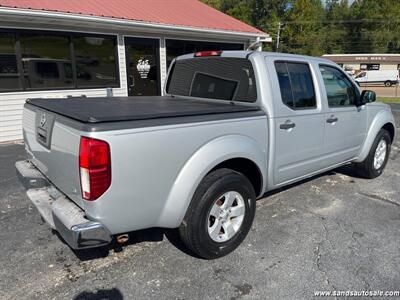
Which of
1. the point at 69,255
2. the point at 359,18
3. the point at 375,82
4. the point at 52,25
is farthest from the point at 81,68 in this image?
the point at 359,18

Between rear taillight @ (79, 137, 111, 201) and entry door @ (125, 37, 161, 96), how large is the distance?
8.23 metres

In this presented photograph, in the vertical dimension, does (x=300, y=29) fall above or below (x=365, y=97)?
above

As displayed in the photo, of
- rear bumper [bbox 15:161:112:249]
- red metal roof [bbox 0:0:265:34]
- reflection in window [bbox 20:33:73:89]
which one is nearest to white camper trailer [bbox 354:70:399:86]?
red metal roof [bbox 0:0:265:34]

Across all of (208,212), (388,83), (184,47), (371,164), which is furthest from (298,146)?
(388,83)

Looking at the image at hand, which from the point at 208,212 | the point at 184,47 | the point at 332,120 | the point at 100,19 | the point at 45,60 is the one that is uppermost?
the point at 100,19

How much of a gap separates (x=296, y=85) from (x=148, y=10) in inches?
324

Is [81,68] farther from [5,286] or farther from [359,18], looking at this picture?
[359,18]

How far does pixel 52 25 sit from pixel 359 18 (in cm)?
7020

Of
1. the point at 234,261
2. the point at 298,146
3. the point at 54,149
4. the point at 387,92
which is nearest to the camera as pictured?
the point at 54,149

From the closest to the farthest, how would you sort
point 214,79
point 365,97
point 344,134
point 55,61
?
point 214,79 < point 344,134 < point 365,97 < point 55,61

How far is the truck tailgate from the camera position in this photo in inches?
95.4

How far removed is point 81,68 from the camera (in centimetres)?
916

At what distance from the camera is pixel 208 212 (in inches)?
114

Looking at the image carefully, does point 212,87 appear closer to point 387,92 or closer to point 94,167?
point 94,167
